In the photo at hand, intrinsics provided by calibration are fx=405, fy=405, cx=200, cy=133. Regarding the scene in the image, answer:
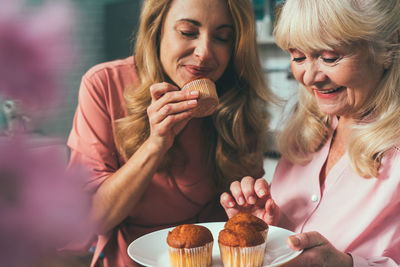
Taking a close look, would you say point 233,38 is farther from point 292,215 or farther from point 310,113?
point 292,215

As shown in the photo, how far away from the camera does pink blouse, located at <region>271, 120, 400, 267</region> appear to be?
1194 millimetres

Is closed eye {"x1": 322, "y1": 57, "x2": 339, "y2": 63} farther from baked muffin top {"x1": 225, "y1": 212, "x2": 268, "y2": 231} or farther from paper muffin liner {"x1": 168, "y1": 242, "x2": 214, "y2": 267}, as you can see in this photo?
paper muffin liner {"x1": 168, "y1": 242, "x2": 214, "y2": 267}

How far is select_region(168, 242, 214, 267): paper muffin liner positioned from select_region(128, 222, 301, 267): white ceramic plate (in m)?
0.03

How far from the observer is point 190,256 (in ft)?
3.72

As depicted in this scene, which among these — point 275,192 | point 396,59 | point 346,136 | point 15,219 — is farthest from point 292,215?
point 15,219

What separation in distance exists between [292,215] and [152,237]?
0.52m

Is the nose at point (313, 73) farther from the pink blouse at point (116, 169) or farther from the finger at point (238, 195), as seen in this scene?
the pink blouse at point (116, 169)

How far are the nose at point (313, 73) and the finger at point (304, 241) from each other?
0.48 metres

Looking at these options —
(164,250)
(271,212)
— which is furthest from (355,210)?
(164,250)

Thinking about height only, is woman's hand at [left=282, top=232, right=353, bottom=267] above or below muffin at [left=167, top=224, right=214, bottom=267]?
above

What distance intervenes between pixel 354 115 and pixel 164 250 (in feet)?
2.51

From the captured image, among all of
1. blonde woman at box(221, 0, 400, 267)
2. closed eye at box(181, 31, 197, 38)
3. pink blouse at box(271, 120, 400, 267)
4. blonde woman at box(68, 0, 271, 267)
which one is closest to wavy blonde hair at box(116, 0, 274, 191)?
blonde woman at box(68, 0, 271, 267)

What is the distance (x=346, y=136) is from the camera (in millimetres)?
1428

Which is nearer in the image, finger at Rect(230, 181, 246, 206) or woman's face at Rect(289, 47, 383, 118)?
woman's face at Rect(289, 47, 383, 118)
